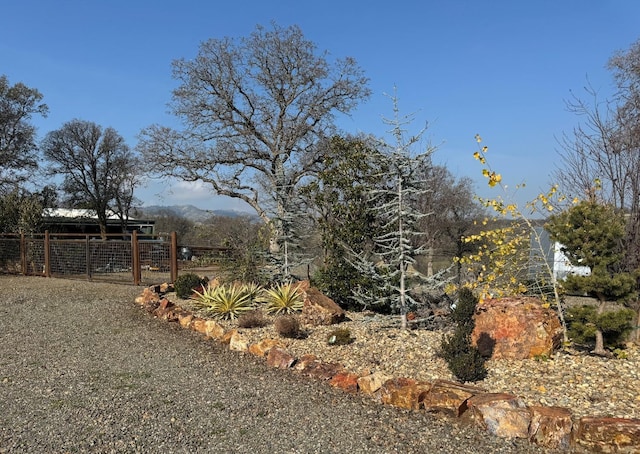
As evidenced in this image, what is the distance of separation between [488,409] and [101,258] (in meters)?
12.9

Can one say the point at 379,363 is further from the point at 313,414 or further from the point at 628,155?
the point at 628,155

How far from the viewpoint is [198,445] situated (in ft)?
11.5

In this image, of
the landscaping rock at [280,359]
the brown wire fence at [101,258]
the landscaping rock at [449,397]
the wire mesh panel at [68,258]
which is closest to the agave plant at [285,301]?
the landscaping rock at [280,359]

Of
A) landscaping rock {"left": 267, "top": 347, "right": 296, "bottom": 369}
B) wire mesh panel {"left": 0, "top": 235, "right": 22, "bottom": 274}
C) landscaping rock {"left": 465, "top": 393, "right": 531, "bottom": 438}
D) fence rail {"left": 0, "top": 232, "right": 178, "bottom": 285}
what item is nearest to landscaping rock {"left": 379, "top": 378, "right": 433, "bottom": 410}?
landscaping rock {"left": 465, "top": 393, "right": 531, "bottom": 438}

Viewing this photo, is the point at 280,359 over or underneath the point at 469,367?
underneath

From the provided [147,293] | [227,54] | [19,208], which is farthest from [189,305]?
[19,208]

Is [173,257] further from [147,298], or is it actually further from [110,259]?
[110,259]

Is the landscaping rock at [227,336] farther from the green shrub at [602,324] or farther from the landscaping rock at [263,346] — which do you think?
the green shrub at [602,324]

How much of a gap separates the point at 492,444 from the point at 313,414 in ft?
4.79

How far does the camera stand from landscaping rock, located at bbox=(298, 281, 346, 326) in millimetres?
7070

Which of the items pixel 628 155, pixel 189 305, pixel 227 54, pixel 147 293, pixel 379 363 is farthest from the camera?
pixel 227 54

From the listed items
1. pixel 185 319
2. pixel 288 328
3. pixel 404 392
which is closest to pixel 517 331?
pixel 404 392

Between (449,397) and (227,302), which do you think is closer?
(449,397)

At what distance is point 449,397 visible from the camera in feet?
13.3
